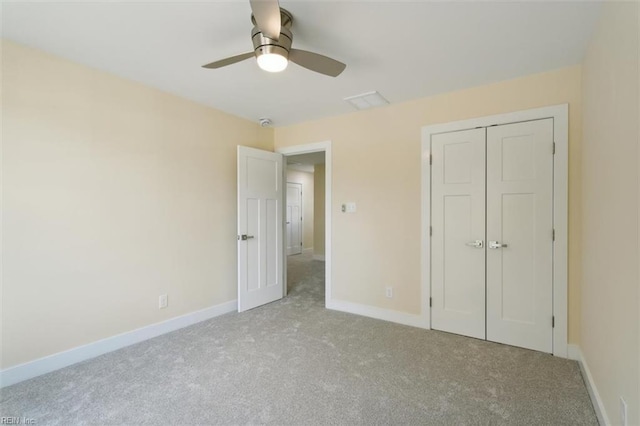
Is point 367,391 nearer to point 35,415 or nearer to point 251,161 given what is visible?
point 35,415

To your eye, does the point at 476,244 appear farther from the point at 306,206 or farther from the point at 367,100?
the point at 306,206

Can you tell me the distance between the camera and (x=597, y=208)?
1.83 meters

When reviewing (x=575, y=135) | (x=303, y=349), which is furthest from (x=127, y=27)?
(x=575, y=135)

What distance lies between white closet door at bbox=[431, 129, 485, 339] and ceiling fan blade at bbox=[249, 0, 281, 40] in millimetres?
2051

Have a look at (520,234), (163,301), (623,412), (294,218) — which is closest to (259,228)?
(163,301)

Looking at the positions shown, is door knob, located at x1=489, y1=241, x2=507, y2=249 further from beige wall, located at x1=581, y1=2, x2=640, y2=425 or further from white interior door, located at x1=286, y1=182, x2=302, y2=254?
white interior door, located at x1=286, y1=182, x2=302, y2=254

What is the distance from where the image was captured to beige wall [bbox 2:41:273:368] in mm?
2088

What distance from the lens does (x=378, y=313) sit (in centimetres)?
334

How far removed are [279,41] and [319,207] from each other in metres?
5.82

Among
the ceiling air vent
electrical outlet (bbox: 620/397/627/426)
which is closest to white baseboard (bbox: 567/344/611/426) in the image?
electrical outlet (bbox: 620/397/627/426)

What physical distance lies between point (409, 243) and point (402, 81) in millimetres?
1615

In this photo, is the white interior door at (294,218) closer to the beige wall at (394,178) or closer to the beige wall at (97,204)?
the beige wall at (394,178)

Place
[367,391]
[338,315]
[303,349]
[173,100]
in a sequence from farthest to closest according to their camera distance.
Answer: [338,315], [173,100], [303,349], [367,391]

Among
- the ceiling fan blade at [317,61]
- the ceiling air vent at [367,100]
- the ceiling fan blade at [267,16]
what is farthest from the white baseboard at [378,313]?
the ceiling fan blade at [267,16]
